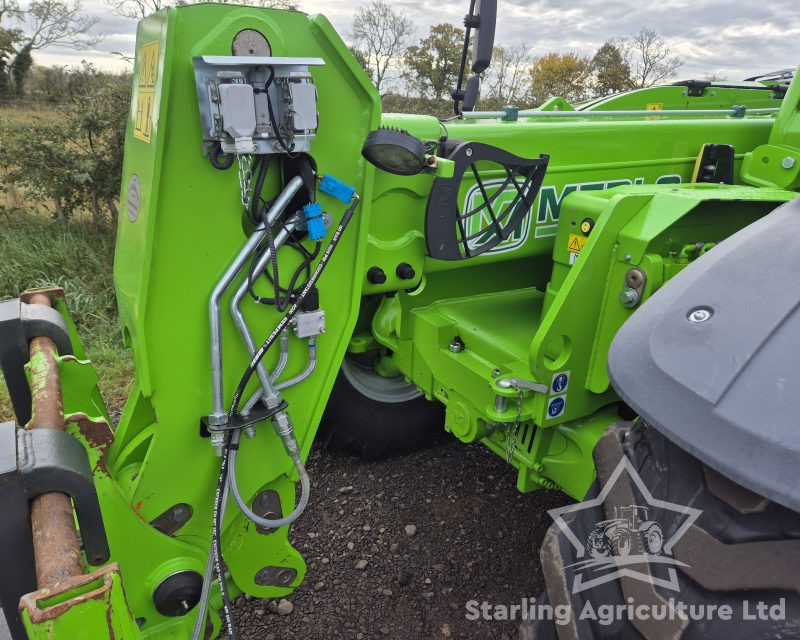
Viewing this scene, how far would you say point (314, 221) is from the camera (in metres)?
1.55

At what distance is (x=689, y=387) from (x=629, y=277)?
83cm

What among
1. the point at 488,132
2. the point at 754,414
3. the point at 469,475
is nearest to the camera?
the point at 754,414

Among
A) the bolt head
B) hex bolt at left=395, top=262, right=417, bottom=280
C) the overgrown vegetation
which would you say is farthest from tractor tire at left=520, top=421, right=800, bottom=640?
the overgrown vegetation

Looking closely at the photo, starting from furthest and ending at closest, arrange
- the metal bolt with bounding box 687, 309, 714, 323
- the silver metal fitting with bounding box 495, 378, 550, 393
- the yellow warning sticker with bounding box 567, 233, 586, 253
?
the yellow warning sticker with bounding box 567, 233, 586, 253
the silver metal fitting with bounding box 495, 378, 550, 393
the metal bolt with bounding box 687, 309, 714, 323

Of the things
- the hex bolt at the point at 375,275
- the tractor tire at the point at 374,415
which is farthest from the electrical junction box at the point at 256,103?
the tractor tire at the point at 374,415

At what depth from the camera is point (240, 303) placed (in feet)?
5.13

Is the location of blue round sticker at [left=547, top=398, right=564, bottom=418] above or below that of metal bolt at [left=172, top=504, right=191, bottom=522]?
above

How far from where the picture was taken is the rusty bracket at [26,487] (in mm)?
895

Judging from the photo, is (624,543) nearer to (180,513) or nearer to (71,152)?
(180,513)

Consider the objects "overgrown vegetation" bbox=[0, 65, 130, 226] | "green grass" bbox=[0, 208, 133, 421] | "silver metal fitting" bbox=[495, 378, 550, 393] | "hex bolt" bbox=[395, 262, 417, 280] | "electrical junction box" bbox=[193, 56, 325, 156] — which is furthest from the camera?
"overgrown vegetation" bbox=[0, 65, 130, 226]

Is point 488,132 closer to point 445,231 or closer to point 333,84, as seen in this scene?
point 445,231

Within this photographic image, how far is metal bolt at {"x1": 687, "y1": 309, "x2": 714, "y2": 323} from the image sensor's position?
Result: 0.99m

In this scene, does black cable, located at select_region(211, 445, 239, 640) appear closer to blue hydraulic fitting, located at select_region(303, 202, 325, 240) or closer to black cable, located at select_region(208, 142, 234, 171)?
blue hydraulic fitting, located at select_region(303, 202, 325, 240)

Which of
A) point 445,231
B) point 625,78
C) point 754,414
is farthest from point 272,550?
point 625,78
